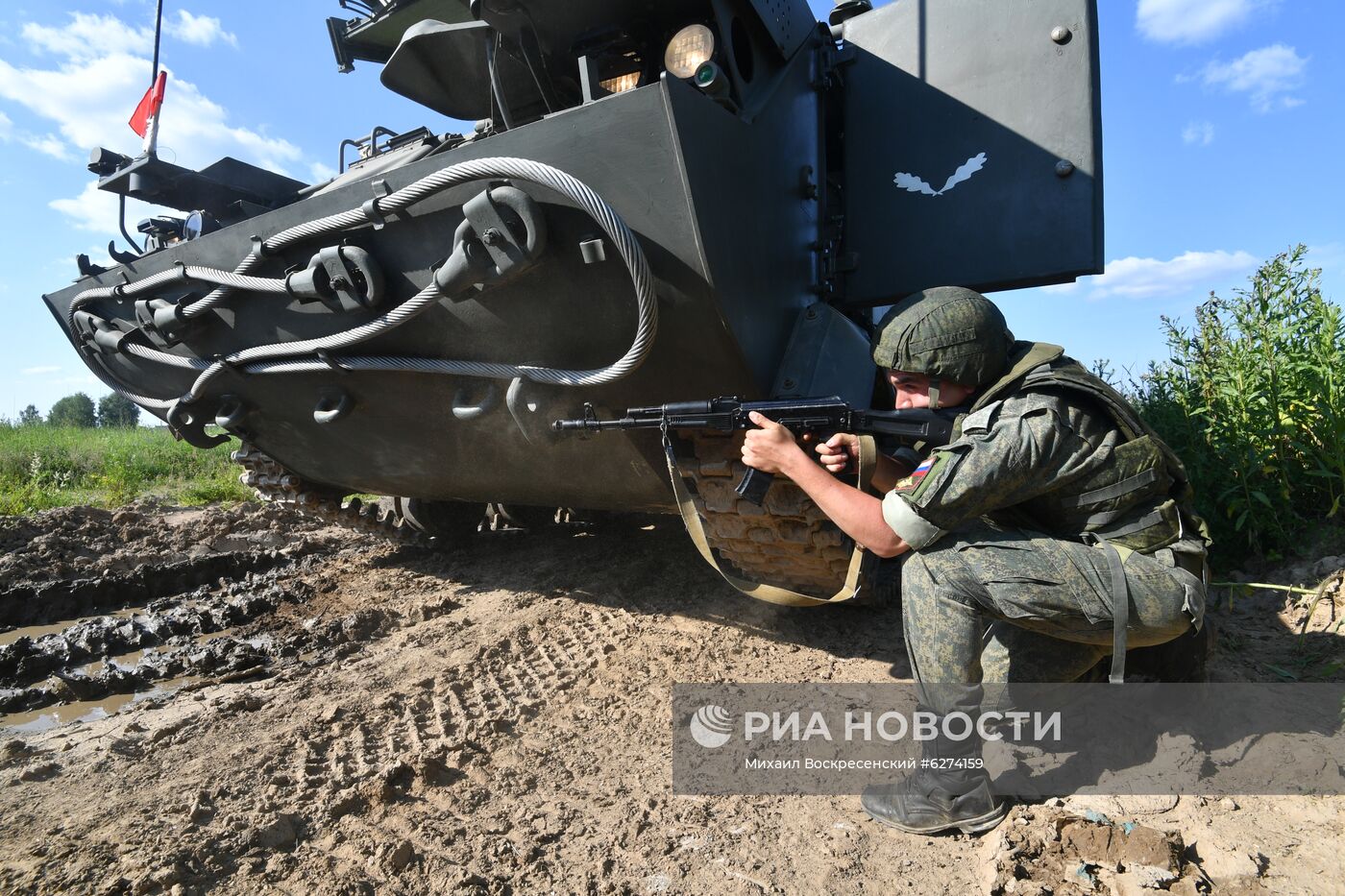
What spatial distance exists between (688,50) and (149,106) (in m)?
2.73

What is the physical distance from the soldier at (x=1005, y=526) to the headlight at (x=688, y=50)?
0.95 metres

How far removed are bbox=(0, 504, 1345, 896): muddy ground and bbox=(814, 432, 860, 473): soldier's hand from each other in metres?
0.89

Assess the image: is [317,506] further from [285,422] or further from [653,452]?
[653,452]

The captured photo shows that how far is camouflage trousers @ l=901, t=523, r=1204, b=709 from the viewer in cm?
185

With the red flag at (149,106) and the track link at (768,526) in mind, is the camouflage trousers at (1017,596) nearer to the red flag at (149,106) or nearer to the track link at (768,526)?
the track link at (768,526)

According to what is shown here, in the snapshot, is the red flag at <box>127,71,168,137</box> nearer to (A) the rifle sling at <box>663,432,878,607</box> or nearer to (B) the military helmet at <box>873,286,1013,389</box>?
(A) the rifle sling at <box>663,432,878,607</box>

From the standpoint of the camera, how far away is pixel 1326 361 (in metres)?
3.13

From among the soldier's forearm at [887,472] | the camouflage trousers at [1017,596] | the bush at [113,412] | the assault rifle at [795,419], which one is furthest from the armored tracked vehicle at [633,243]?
the bush at [113,412]

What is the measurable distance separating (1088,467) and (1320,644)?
162 cm

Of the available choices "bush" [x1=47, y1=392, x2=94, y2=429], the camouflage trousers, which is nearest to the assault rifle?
the camouflage trousers

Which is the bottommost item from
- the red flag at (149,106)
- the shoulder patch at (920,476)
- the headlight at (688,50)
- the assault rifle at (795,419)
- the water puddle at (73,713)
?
the water puddle at (73,713)

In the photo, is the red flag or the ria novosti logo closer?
the ria novosti logo

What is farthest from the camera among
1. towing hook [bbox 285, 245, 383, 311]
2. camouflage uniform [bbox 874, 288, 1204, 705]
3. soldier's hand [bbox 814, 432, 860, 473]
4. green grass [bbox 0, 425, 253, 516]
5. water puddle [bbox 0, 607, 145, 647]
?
green grass [bbox 0, 425, 253, 516]

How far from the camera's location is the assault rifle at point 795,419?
2.03 metres
